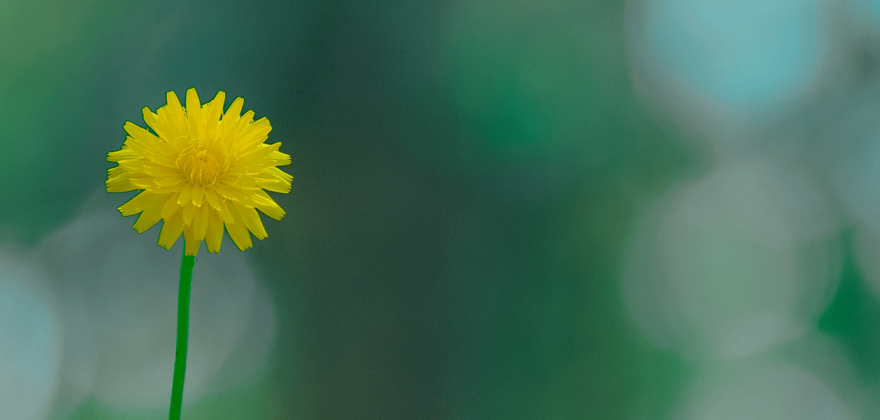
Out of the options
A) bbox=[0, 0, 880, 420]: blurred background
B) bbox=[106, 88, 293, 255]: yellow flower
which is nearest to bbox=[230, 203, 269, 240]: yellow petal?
bbox=[106, 88, 293, 255]: yellow flower

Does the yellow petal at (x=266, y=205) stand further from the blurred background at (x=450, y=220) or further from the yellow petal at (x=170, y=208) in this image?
the blurred background at (x=450, y=220)

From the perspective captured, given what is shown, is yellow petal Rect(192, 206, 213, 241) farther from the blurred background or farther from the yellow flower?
the blurred background

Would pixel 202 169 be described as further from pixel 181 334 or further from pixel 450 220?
pixel 450 220

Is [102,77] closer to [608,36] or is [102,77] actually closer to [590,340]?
[608,36]

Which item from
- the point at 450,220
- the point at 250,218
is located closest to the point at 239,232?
the point at 250,218

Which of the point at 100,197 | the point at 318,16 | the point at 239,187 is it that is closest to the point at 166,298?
the point at 100,197

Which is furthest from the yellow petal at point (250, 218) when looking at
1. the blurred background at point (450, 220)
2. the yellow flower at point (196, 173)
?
the blurred background at point (450, 220)
